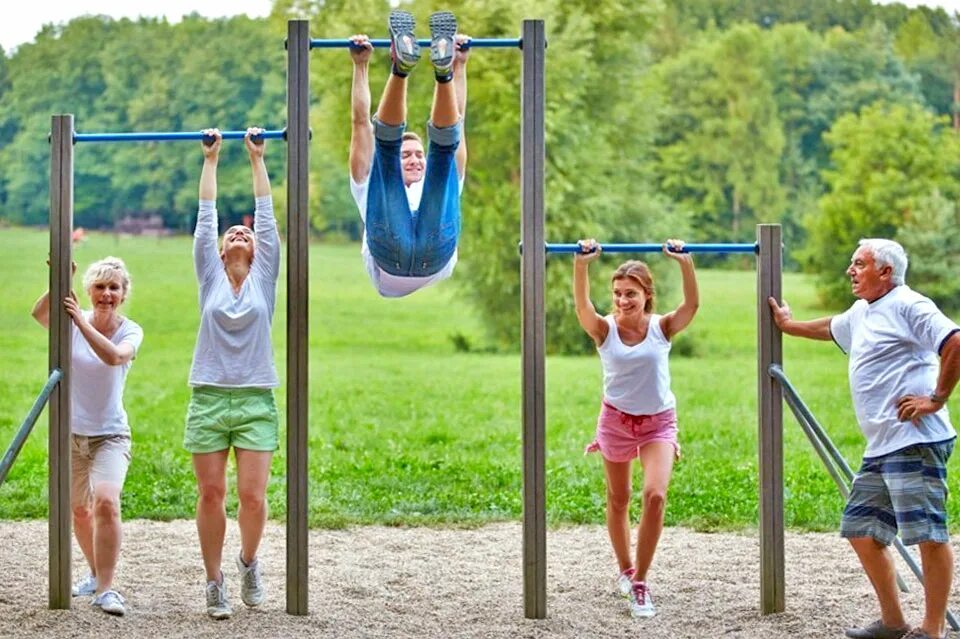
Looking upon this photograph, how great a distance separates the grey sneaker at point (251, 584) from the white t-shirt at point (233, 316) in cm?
83

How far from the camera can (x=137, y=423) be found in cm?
1648

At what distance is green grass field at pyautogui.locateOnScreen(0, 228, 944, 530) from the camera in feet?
33.6

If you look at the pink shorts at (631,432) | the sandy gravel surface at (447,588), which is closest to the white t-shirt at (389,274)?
the pink shorts at (631,432)

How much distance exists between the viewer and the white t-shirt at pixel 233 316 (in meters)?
6.12

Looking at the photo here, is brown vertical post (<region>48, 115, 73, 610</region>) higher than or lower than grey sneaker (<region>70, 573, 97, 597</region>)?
higher

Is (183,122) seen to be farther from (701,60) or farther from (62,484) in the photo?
(62,484)

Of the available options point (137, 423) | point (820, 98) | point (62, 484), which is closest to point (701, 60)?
point (820, 98)

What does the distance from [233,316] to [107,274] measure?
→ 68 cm

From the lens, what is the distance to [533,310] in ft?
20.3

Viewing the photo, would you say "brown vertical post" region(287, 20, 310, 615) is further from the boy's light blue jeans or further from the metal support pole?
the metal support pole

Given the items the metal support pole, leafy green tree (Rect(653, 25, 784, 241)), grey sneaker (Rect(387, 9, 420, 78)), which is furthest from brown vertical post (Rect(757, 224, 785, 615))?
leafy green tree (Rect(653, 25, 784, 241))

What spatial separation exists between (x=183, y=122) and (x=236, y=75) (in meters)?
1.06

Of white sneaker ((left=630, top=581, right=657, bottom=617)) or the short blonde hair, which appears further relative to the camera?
white sneaker ((left=630, top=581, right=657, bottom=617))

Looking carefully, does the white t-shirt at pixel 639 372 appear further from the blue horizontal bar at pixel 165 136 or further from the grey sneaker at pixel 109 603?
the grey sneaker at pixel 109 603
